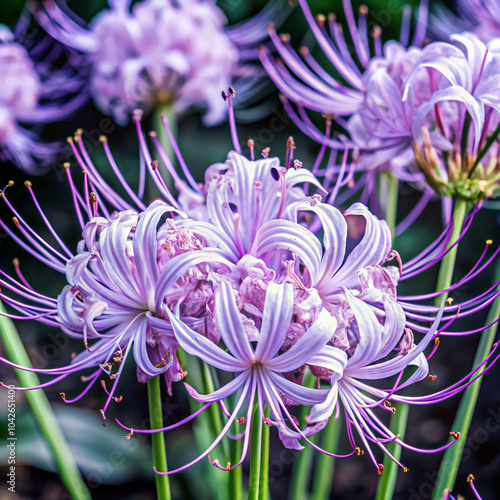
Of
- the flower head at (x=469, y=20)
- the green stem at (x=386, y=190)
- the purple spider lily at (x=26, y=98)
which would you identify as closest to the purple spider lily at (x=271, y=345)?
the green stem at (x=386, y=190)

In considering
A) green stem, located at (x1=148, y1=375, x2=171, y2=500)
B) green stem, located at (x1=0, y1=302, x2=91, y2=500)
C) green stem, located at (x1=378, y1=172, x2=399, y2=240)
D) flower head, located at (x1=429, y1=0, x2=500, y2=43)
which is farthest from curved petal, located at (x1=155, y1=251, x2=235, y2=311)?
flower head, located at (x1=429, y1=0, x2=500, y2=43)

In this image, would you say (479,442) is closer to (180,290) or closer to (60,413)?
(60,413)

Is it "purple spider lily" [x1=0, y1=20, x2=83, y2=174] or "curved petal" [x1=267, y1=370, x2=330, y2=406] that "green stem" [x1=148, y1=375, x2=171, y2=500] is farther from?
"purple spider lily" [x1=0, y1=20, x2=83, y2=174]

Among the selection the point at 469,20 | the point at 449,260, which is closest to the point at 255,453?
the point at 449,260

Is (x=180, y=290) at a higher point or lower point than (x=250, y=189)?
lower

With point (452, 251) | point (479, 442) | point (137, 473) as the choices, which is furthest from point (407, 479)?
point (452, 251)
